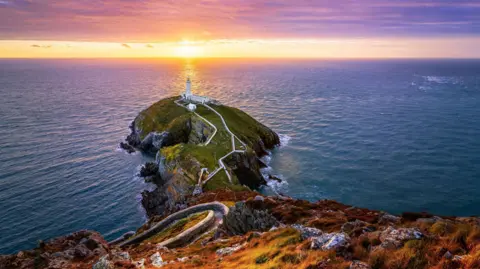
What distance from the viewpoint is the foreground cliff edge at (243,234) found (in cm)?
1500

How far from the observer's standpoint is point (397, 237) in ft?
51.9

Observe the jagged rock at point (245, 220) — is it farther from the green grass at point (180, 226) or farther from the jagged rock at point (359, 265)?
the jagged rock at point (359, 265)

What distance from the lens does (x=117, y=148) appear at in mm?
85000

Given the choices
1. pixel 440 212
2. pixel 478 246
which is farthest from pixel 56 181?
pixel 440 212

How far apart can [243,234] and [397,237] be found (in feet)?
50.9

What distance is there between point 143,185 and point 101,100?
110 metres

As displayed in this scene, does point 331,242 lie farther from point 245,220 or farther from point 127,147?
point 127,147

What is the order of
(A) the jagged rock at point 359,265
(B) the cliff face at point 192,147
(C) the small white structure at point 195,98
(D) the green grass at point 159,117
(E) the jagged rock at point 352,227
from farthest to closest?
(C) the small white structure at point 195,98 → (D) the green grass at point 159,117 → (B) the cliff face at point 192,147 → (E) the jagged rock at point 352,227 → (A) the jagged rock at point 359,265

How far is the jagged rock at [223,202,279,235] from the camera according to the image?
90.1 ft

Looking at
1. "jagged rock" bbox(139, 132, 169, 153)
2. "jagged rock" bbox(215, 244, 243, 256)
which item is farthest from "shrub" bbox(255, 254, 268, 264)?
"jagged rock" bbox(139, 132, 169, 153)

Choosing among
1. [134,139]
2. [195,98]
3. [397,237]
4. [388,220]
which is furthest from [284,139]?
[397,237]

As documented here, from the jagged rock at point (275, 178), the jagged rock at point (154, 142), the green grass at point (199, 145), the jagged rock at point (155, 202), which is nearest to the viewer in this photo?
the jagged rock at point (155, 202)

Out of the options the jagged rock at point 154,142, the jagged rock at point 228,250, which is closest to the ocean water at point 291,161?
the jagged rock at point 154,142

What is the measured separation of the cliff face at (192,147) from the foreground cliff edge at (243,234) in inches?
11.2
